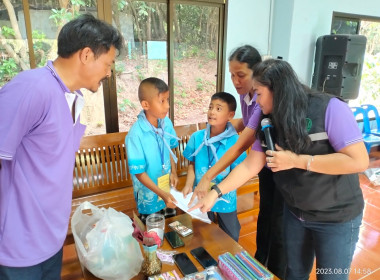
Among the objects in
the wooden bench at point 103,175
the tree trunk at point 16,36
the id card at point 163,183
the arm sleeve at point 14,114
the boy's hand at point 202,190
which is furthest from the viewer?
the tree trunk at point 16,36

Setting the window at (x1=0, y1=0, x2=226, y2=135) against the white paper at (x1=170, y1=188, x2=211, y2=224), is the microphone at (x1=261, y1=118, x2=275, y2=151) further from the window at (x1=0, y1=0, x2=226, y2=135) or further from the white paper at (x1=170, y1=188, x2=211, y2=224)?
the window at (x1=0, y1=0, x2=226, y2=135)

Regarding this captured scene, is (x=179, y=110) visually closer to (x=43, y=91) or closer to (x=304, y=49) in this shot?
(x=304, y=49)

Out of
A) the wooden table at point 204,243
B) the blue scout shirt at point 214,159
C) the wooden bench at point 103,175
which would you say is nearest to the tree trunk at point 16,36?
the wooden bench at point 103,175

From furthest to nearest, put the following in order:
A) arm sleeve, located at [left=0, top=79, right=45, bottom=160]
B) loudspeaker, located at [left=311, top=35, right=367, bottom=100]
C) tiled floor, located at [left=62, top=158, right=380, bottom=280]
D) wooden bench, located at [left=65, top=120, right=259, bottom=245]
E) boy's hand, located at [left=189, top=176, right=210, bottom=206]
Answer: loudspeaker, located at [left=311, top=35, right=367, bottom=100]
wooden bench, located at [left=65, top=120, right=259, bottom=245]
tiled floor, located at [left=62, top=158, right=380, bottom=280]
boy's hand, located at [left=189, top=176, right=210, bottom=206]
arm sleeve, located at [left=0, top=79, right=45, bottom=160]

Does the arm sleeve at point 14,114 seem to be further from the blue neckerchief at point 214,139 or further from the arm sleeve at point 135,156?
the blue neckerchief at point 214,139

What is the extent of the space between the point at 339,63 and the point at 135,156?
342cm

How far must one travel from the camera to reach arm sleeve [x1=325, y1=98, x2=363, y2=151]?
0.98m

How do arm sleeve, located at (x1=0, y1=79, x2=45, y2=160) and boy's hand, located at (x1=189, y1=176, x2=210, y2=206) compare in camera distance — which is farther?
boy's hand, located at (x1=189, y1=176, x2=210, y2=206)

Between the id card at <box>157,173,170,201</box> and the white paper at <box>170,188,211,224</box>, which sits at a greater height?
the id card at <box>157,173,170,201</box>

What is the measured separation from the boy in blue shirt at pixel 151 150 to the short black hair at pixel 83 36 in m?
0.61

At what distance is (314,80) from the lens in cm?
400

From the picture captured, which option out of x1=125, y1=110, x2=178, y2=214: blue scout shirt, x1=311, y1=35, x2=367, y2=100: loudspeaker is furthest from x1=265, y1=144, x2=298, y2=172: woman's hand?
x1=311, y1=35, x2=367, y2=100: loudspeaker

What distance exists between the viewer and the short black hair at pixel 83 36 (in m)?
0.94

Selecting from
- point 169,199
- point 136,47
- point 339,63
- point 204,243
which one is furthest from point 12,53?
point 339,63
